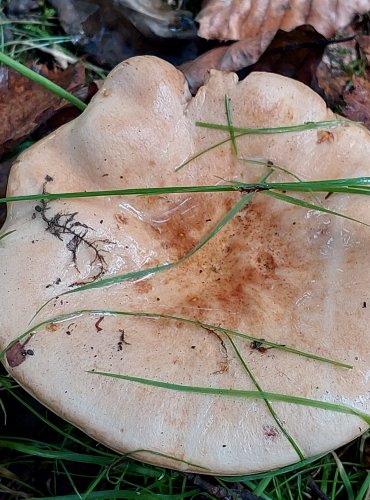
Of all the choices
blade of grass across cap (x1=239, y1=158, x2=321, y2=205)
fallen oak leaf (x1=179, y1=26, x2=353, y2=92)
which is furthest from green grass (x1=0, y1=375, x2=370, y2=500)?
fallen oak leaf (x1=179, y1=26, x2=353, y2=92)

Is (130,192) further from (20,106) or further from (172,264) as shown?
(20,106)

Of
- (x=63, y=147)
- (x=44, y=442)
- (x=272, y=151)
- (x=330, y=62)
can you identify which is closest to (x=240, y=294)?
(x=272, y=151)

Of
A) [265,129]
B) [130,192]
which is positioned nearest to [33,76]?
[130,192]

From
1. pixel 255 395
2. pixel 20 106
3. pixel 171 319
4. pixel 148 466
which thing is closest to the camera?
pixel 255 395

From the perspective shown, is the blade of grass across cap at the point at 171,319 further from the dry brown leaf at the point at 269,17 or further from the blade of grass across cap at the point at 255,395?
the dry brown leaf at the point at 269,17

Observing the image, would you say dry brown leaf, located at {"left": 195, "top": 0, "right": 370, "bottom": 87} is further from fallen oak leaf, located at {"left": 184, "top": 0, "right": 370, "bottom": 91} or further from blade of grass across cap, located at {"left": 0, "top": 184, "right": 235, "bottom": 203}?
blade of grass across cap, located at {"left": 0, "top": 184, "right": 235, "bottom": 203}

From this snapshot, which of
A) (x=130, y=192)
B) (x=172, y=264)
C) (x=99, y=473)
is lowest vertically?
(x=99, y=473)

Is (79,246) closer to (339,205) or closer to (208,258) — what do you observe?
(208,258)
